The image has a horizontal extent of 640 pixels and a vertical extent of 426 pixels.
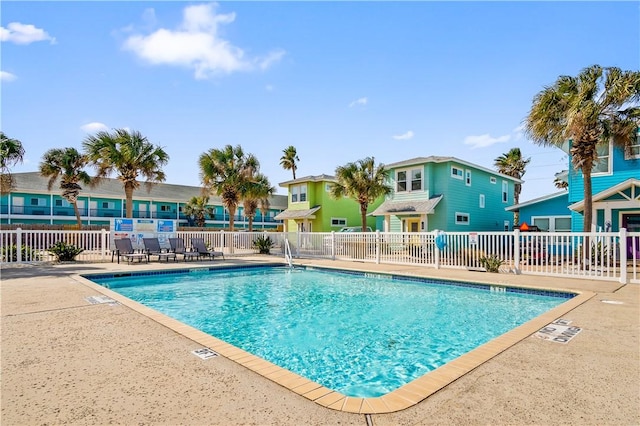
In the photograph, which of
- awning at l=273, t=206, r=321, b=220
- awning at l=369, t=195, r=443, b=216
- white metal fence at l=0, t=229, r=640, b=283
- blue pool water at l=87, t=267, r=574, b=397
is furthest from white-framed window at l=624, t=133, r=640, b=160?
awning at l=273, t=206, r=321, b=220

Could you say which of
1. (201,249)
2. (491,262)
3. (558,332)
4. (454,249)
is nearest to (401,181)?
(454,249)

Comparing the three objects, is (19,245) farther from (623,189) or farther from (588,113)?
(623,189)

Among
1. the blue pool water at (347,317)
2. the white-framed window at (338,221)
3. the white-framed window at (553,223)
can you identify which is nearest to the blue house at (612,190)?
the white-framed window at (553,223)

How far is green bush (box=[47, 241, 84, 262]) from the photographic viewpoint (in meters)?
14.5

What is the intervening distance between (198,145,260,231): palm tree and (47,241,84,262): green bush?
29.8 feet

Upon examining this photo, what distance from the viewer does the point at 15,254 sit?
14148mm

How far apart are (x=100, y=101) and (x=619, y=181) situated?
22124 mm

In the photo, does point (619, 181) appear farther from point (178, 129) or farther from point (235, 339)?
point (178, 129)

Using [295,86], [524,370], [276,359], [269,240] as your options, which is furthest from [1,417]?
[269,240]

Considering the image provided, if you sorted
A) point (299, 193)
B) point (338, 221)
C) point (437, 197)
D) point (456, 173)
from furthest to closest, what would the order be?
point (299, 193) < point (338, 221) < point (456, 173) < point (437, 197)

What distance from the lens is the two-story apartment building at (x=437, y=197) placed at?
2266 cm

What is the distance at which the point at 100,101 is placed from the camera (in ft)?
44.7

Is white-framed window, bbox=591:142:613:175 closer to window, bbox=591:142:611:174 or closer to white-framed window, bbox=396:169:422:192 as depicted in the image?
window, bbox=591:142:611:174

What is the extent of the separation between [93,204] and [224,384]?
1699 inches
